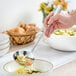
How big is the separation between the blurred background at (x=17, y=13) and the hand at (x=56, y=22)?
344mm

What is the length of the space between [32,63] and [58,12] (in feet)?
0.86

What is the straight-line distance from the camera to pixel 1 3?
1.30 meters

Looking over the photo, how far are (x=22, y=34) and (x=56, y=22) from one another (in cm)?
19

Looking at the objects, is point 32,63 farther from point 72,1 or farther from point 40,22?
point 72,1

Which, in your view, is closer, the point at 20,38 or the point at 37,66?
the point at 37,66

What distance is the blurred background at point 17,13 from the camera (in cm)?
133

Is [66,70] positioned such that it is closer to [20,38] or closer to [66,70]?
[66,70]

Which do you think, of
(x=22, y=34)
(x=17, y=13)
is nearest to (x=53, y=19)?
(x=22, y=34)

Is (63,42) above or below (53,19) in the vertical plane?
below

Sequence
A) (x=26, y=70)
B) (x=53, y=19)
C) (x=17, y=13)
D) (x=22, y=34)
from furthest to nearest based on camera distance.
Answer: (x=17, y=13) → (x=22, y=34) → (x=53, y=19) → (x=26, y=70)

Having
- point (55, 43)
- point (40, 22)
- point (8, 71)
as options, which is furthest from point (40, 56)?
point (40, 22)

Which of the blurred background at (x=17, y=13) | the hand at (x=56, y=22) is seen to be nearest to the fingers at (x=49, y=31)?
the hand at (x=56, y=22)

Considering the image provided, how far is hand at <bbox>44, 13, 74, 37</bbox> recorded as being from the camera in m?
1.04

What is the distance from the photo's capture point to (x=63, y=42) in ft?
3.64
